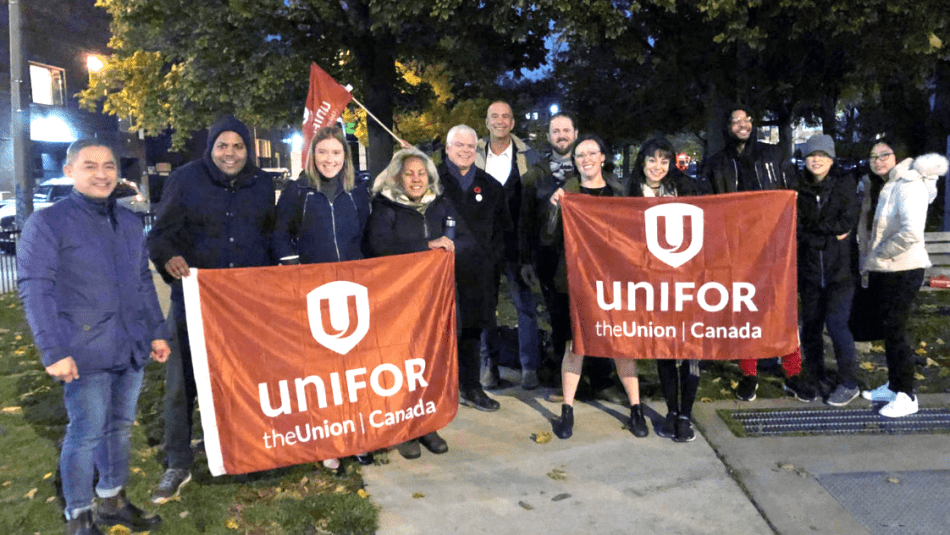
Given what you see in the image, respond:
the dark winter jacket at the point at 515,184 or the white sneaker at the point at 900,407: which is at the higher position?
the dark winter jacket at the point at 515,184

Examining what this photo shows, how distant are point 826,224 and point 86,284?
458 centimetres

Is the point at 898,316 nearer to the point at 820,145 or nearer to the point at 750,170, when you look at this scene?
the point at 820,145

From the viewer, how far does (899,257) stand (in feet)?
17.7

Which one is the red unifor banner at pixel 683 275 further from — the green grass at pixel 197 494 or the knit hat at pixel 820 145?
the green grass at pixel 197 494

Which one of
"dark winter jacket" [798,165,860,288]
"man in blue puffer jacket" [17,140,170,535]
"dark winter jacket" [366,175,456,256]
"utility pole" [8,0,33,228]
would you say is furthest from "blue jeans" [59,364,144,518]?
"utility pole" [8,0,33,228]

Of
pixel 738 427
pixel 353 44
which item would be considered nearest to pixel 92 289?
pixel 738 427

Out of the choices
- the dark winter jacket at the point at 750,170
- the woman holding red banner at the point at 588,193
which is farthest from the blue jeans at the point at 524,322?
the dark winter jacket at the point at 750,170

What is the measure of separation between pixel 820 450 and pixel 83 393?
4.07 metres

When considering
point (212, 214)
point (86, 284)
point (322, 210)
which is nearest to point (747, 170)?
point (322, 210)

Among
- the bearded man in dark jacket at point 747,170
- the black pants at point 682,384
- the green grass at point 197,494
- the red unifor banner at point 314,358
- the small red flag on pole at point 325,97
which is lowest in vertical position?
the green grass at point 197,494

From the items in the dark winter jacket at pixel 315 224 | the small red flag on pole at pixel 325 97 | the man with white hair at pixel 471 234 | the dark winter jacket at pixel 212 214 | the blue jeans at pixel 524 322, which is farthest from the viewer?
the small red flag on pole at pixel 325 97

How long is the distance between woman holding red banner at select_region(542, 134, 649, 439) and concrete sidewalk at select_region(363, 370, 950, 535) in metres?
0.10

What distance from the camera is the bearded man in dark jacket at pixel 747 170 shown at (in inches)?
232

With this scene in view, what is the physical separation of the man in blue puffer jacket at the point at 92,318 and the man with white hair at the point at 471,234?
2.17 meters
